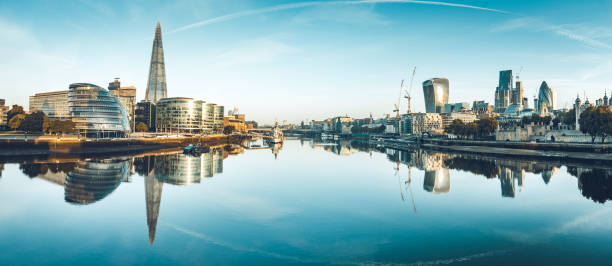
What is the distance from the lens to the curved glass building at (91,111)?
82.7 metres

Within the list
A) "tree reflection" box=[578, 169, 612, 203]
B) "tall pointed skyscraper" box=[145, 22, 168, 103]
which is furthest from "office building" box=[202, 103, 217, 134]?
"tree reflection" box=[578, 169, 612, 203]

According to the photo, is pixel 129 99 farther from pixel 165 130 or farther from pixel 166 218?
pixel 166 218

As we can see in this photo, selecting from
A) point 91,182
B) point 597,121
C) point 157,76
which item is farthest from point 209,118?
point 597,121

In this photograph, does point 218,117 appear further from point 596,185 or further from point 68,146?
point 596,185

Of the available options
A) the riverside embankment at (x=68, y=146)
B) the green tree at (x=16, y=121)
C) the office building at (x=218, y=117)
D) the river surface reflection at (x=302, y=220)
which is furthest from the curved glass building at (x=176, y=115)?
the river surface reflection at (x=302, y=220)

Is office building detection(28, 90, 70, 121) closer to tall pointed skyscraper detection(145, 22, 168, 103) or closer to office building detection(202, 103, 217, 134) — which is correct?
tall pointed skyscraper detection(145, 22, 168, 103)

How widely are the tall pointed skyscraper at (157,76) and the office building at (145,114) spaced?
17307mm

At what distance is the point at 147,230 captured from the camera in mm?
17656

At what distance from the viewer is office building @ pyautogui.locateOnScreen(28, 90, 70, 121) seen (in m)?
98.2

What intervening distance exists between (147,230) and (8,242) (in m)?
6.07

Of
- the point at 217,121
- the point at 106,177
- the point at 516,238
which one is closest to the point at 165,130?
the point at 217,121

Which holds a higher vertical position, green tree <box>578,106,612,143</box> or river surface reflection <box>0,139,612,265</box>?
green tree <box>578,106,612,143</box>

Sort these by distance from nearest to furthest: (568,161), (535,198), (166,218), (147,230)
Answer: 1. (147,230)
2. (166,218)
3. (535,198)
4. (568,161)

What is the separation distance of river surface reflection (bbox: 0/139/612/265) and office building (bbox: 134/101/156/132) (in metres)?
126
